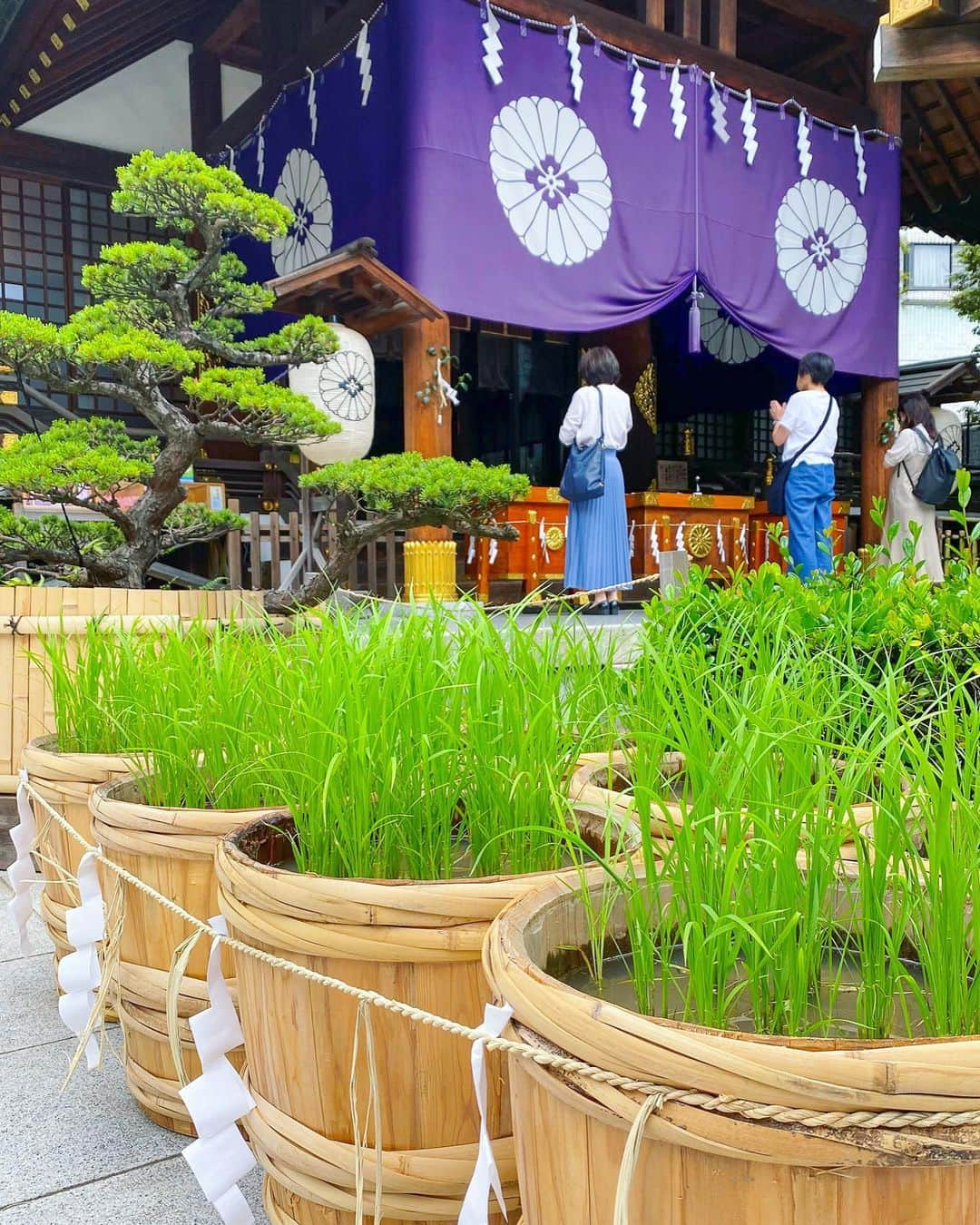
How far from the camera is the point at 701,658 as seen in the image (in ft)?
5.89

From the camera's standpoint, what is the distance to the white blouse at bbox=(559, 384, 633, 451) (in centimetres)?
609

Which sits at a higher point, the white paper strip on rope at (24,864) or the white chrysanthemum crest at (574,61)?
the white chrysanthemum crest at (574,61)

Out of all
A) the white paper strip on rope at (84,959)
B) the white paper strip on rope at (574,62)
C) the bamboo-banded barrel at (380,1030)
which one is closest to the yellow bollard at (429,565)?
the white paper strip on rope at (574,62)

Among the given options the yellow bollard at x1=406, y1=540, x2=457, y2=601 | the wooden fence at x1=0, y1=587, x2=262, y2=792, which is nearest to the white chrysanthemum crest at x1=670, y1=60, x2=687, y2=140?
the yellow bollard at x1=406, y1=540, x2=457, y2=601

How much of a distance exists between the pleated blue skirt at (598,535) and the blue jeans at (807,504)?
1110 mm

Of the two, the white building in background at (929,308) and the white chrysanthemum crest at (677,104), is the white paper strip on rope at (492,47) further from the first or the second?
the white building in background at (929,308)

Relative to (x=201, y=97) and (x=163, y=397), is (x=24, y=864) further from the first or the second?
(x=201, y=97)

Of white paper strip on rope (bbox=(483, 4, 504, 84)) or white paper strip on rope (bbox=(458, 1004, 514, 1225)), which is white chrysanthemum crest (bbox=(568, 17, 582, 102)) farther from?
white paper strip on rope (bbox=(458, 1004, 514, 1225))

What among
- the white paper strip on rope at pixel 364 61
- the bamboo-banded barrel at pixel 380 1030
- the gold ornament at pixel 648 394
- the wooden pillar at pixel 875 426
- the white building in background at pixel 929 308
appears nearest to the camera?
the bamboo-banded barrel at pixel 380 1030

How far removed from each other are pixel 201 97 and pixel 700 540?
6.22 meters

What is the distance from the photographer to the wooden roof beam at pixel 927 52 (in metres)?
3.48

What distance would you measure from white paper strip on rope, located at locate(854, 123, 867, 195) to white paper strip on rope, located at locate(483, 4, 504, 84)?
12.7 ft

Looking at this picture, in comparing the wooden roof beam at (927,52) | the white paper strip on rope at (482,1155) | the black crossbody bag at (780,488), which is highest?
the wooden roof beam at (927,52)

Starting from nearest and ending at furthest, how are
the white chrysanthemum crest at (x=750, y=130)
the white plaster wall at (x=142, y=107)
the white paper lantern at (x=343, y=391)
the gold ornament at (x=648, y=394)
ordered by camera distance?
the white paper lantern at (x=343, y=391)
the white chrysanthemum crest at (x=750, y=130)
the white plaster wall at (x=142, y=107)
the gold ornament at (x=648, y=394)
